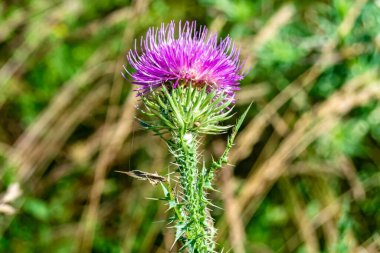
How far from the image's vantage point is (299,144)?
116 inches

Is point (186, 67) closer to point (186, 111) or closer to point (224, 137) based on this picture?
point (186, 111)

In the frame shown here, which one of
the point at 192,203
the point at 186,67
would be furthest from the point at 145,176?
the point at 186,67

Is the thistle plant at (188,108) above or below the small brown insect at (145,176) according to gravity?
above

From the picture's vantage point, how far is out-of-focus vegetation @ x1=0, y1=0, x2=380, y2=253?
289 centimetres

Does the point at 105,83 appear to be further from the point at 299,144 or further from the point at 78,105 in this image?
the point at 299,144

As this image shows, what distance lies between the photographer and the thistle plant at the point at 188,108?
1428mm

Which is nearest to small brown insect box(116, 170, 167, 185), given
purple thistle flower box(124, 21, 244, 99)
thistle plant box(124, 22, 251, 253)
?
thistle plant box(124, 22, 251, 253)

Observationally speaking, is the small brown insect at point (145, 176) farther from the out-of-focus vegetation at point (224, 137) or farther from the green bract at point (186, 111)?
the out-of-focus vegetation at point (224, 137)

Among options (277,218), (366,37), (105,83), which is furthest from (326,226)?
→ (105,83)

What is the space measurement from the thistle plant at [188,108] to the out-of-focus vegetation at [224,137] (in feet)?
3.62

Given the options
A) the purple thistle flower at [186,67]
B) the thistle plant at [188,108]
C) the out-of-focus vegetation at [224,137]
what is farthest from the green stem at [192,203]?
the out-of-focus vegetation at [224,137]

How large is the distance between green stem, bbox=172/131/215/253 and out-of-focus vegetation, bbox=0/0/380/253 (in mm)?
1120

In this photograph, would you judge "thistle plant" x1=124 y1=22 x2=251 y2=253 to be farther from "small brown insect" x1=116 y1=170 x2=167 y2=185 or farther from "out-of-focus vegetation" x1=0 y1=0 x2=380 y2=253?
"out-of-focus vegetation" x1=0 y1=0 x2=380 y2=253

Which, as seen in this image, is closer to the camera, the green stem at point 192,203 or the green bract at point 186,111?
the green stem at point 192,203
